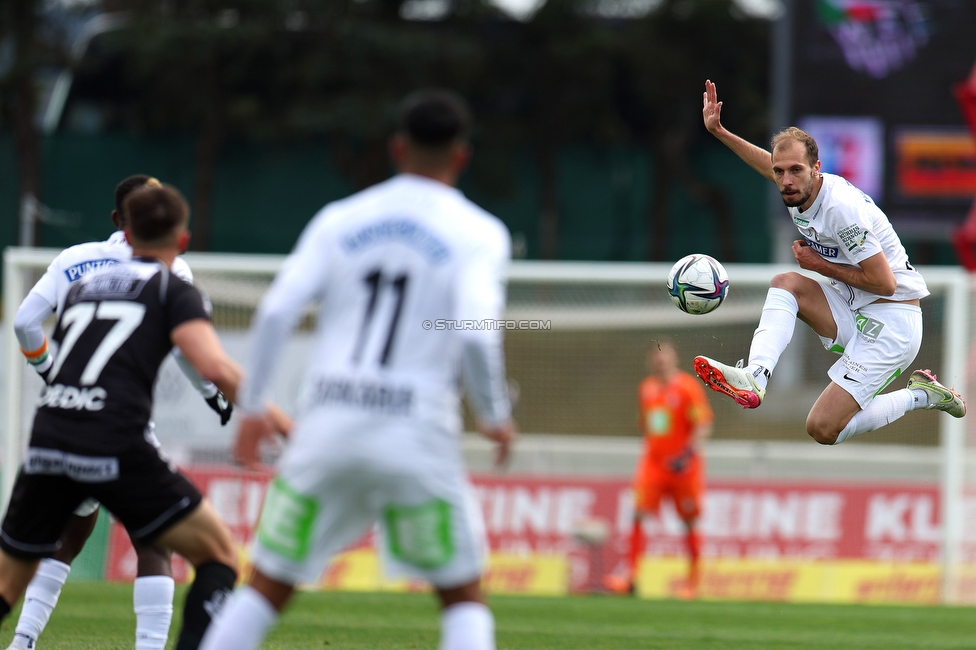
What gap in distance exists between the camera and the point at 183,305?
4637 mm

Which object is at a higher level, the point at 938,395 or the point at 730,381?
the point at 730,381

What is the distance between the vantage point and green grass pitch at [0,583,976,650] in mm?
8102

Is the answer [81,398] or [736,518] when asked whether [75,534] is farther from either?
[736,518]

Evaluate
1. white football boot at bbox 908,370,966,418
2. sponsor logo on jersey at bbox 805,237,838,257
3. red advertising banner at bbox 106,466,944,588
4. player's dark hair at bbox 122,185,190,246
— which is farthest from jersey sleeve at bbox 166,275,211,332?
red advertising banner at bbox 106,466,944,588

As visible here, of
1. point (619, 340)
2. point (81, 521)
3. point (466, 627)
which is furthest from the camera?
point (619, 340)

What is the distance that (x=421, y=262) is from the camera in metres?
3.88

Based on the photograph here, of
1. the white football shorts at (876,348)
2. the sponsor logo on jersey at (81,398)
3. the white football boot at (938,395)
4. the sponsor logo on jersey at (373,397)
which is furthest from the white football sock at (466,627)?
the white football boot at (938,395)

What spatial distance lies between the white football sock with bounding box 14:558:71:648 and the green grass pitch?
1117mm

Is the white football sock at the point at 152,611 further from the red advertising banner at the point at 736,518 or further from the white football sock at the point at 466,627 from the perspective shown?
the red advertising banner at the point at 736,518

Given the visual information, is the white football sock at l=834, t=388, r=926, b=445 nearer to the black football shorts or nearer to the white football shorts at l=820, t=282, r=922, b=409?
the white football shorts at l=820, t=282, r=922, b=409

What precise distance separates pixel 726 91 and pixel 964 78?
576 inches

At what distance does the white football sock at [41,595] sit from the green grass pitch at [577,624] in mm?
1117

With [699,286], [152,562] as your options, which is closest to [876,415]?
[699,286]

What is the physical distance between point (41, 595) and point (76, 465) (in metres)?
1.78
